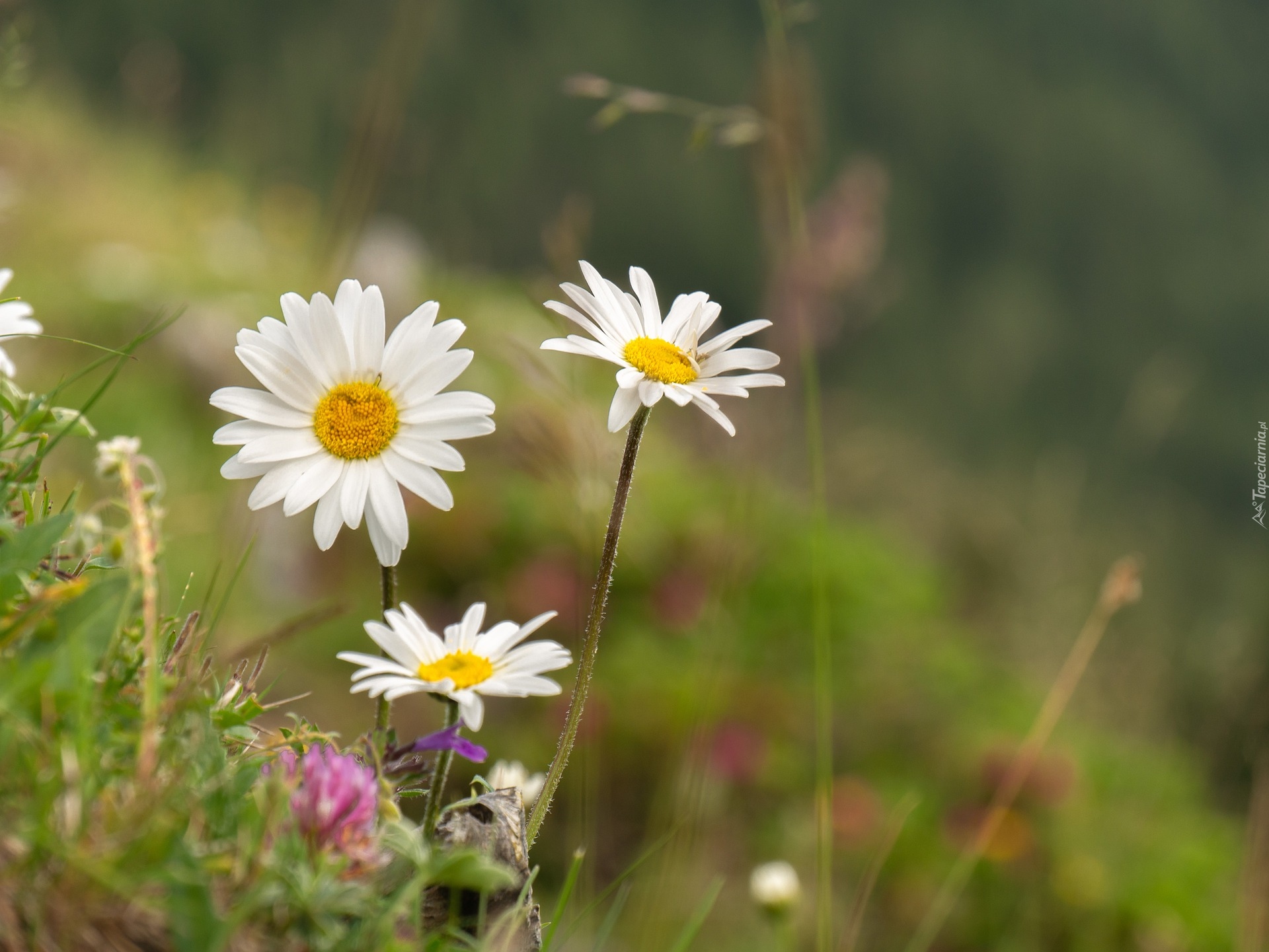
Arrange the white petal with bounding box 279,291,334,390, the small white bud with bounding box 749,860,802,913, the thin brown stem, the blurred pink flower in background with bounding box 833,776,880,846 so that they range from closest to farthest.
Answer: the thin brown stem < the white petal with bounding box 279,291,334,390 < the small white bud with bounding box 749,860,802,913 < the blurred pink flower in background with bounding box 833,776,880,846

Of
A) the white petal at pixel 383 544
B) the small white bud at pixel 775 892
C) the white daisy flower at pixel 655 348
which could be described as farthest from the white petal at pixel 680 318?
the small white bud at pixel 775 892

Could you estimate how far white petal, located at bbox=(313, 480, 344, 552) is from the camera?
2.28ft

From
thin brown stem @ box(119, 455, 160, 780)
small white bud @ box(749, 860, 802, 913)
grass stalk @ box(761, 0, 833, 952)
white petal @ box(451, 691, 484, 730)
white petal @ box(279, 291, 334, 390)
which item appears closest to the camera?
thin brown stem @ box(119, 455, 160, 780)

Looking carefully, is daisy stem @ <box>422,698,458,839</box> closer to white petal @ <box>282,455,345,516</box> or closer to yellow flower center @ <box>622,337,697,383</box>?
white petal @ <box>282,455,345,516</box>

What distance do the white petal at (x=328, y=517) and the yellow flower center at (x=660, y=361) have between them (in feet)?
0.76

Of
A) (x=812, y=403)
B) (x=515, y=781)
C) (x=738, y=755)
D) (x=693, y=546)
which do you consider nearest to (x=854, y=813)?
(x=738, y=755)

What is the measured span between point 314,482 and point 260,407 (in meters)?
0.07

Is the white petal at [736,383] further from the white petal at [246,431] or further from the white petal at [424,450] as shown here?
the white petal at [246,431]

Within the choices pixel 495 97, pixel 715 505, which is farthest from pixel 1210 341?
pixel 715 505

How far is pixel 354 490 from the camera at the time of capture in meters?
0.71

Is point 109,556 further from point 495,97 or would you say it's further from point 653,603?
point 495,97

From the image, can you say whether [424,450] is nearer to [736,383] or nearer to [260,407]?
[260,407]

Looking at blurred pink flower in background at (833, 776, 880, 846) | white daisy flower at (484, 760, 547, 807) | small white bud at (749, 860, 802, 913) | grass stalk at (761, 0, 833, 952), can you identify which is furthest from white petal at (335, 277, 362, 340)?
blurred pink flower in background at (833, 776, 880, 846)

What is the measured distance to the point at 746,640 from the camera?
4.57m
